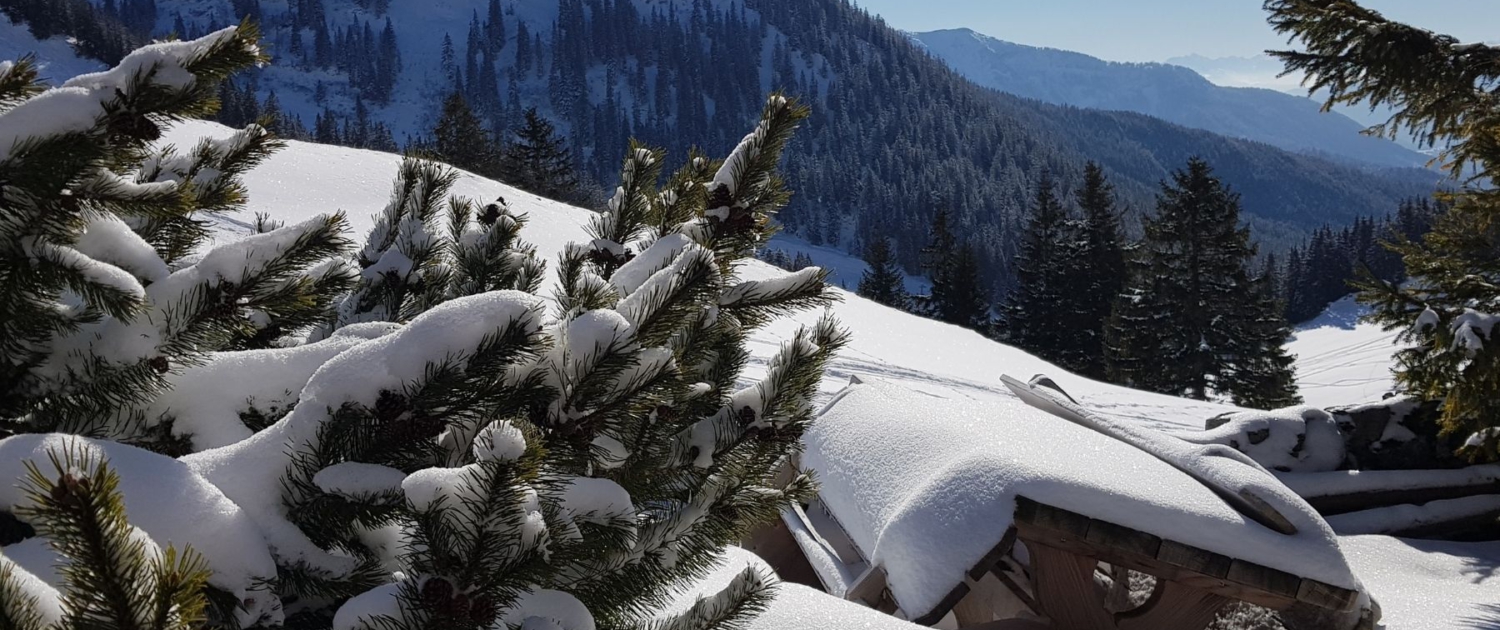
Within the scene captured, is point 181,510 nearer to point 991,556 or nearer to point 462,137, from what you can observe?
point 991,556

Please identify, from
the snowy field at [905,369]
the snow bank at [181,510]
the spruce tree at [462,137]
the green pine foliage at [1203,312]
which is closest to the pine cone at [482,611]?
the snow bank at [181,510]

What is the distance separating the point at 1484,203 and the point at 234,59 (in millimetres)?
7512

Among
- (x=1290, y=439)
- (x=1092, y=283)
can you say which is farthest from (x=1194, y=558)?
(x=1092, y=283)

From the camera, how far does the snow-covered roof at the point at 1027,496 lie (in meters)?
3.63

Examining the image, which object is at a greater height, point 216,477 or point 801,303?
point 801,303

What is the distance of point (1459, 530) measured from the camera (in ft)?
24.0

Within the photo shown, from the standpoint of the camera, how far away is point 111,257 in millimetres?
1619

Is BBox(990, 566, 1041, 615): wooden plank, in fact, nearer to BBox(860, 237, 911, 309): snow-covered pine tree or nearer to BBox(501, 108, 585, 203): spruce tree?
BBox(860, 237, 911, 309): snow-covered pine tree

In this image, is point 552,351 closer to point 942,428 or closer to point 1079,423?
point 942,428

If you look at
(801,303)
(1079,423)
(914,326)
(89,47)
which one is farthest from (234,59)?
(89,47)

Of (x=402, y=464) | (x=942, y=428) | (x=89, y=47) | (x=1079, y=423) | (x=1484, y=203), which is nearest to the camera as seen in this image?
(x=402, y=464)

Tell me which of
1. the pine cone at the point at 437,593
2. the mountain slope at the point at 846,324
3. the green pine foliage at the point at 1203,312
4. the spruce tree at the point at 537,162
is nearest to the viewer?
the pine cone at the point at 437,593

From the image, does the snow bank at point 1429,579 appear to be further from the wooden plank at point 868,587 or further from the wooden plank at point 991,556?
the wooden plank at point 868,587

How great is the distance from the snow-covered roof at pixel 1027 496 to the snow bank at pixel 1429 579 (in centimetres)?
230
